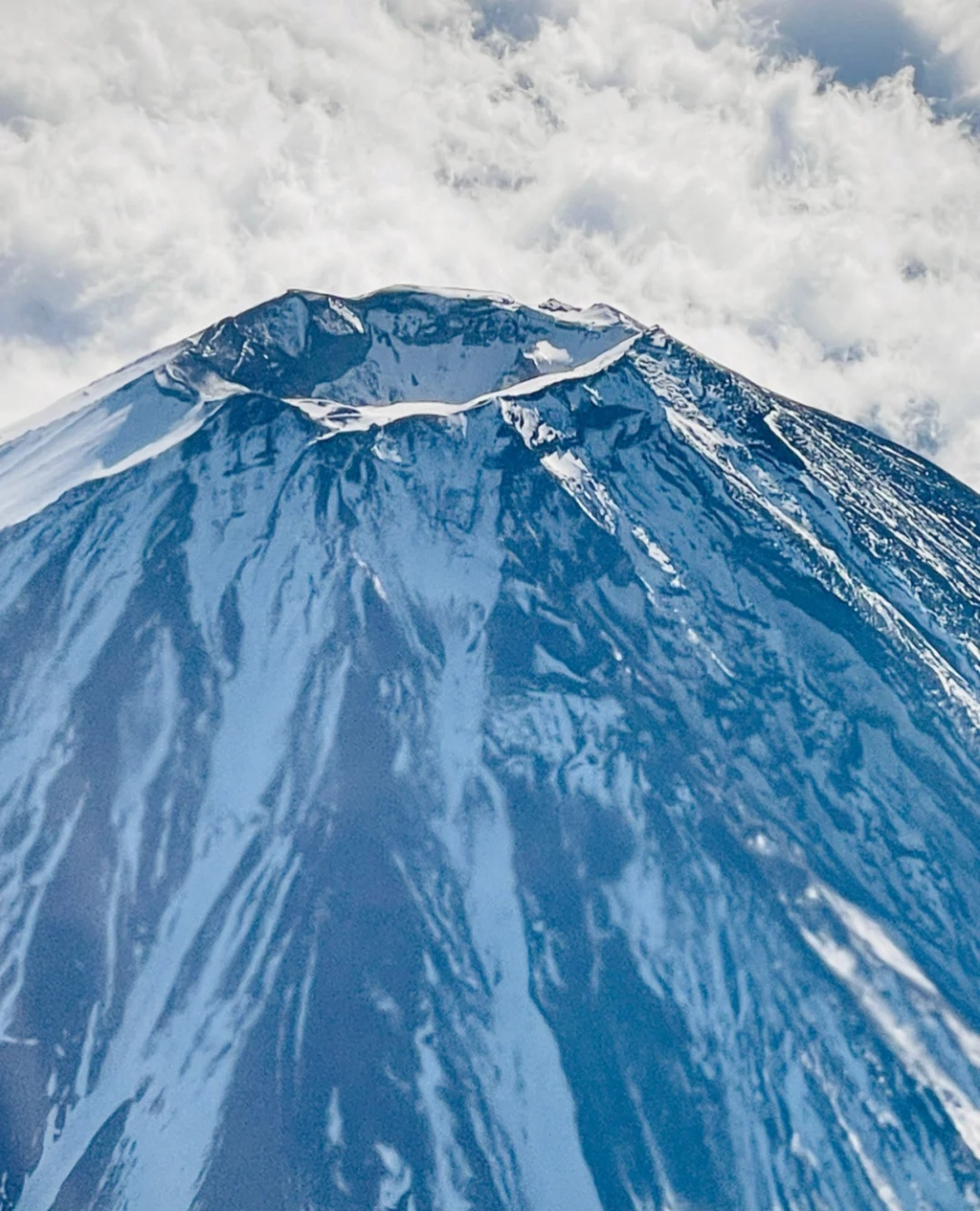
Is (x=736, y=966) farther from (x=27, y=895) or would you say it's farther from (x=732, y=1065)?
(x=27, y=895)

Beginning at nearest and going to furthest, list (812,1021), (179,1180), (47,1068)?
(179,1180) → (47,1068) → (812,1021)

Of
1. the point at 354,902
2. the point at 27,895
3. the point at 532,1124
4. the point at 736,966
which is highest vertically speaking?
the point at 27,895

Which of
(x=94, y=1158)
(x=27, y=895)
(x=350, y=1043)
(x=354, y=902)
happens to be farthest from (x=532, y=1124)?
(x=27, y=895)

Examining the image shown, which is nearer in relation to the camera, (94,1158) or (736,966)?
(94,1158)

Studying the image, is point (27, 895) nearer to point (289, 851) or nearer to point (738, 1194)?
point (289, 851)

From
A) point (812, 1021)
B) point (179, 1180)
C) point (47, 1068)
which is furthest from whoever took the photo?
point (812, 1021)

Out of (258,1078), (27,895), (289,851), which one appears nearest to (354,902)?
(289,851)

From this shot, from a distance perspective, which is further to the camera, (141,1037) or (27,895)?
(27,895)

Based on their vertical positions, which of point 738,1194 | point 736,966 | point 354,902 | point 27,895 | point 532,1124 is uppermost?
point 27,895

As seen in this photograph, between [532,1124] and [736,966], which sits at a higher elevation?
[736,966]
